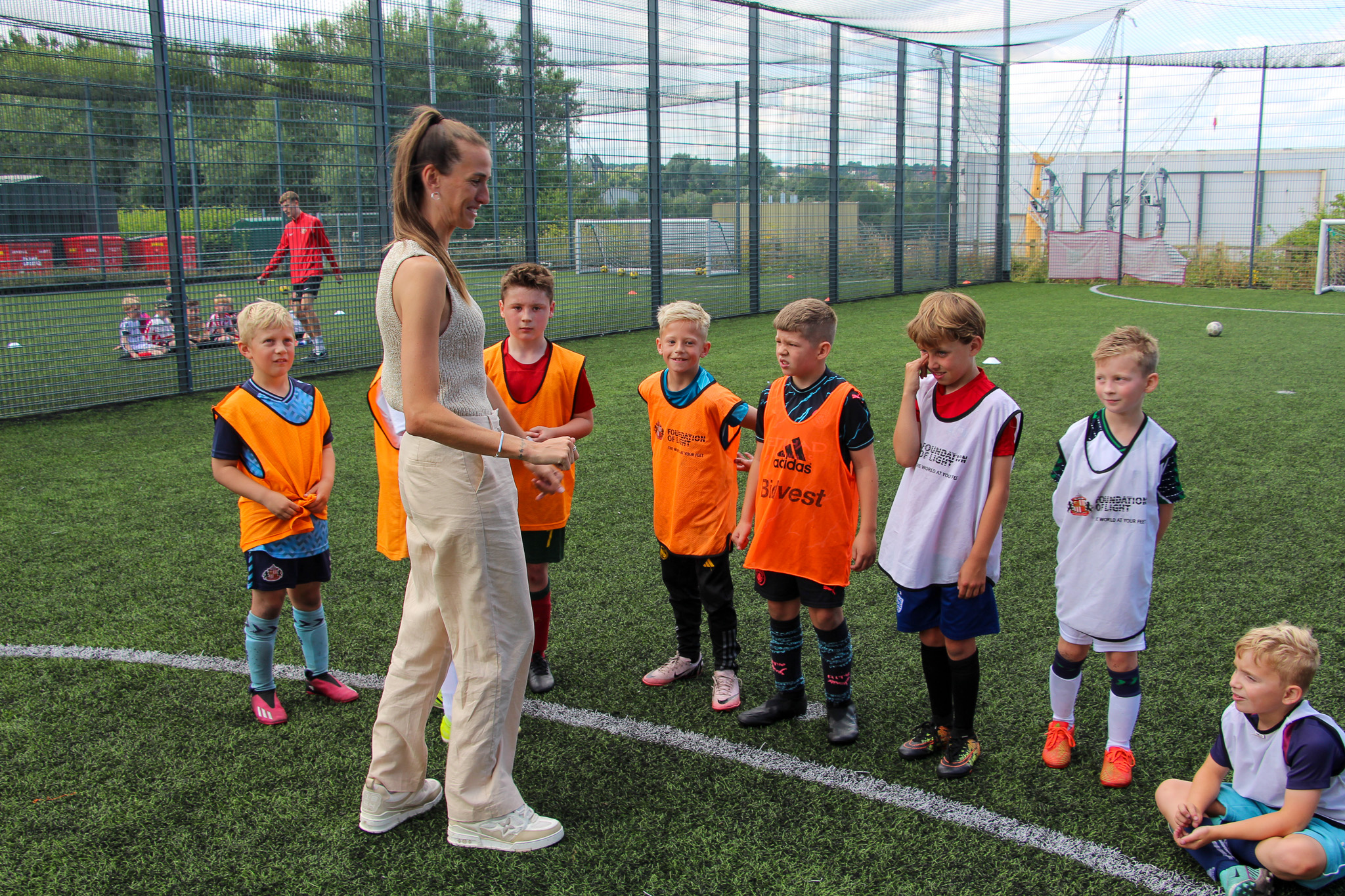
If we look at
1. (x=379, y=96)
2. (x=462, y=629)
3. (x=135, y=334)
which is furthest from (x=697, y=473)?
(x=135, y=334)

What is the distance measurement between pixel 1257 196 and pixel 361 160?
1700cm

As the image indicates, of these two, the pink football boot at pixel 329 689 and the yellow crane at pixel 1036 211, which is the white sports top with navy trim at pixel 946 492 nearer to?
the pink football boot at pixel 329 689

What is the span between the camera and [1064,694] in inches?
116

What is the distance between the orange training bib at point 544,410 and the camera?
132 inches

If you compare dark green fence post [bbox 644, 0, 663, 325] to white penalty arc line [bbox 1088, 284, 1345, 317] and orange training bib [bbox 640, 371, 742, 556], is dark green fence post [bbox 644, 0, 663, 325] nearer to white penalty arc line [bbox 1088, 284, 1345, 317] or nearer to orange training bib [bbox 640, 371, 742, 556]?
white penalty arc line [bbox 1088, 284, 1345, 317]

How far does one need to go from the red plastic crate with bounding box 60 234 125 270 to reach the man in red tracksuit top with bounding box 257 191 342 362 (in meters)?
1.52

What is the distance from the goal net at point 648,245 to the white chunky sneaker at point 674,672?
989cm

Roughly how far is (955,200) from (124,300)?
15.3 meters

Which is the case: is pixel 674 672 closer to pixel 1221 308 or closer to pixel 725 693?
pixel 725 693

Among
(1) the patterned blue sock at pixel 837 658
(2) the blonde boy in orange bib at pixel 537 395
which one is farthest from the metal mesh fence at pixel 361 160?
(1) the patterned blue sock at pixel 837 658

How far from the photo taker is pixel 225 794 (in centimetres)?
280

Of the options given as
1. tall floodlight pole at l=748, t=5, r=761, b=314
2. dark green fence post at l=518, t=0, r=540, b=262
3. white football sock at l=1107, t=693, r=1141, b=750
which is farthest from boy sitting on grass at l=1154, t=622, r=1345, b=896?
tall floodlight pole at l=748, t=5, r=761, b=314

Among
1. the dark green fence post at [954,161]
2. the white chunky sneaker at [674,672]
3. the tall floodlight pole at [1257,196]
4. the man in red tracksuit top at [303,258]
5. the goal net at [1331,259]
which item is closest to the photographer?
the white chunky sneaker at [674,672]

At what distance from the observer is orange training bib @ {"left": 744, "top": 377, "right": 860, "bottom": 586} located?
9.65 ft
